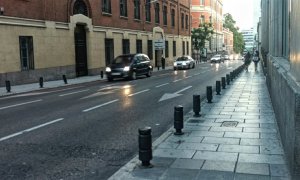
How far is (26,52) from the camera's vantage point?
2386 cm

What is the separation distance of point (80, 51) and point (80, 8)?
3.48m

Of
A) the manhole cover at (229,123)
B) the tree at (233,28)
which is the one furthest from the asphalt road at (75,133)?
the tree at (233,28)

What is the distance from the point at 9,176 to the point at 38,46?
20306mm

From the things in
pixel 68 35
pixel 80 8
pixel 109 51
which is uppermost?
pixel 80 8

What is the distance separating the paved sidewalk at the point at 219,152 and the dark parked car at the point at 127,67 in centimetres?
1515

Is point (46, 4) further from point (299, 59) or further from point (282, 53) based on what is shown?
point (299, 59)

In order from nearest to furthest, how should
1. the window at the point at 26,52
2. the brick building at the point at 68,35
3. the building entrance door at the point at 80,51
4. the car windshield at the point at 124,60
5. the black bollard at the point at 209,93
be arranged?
the black bollard at the point at 209,93
the brick building at the point at 68,35
the window at the point at 26,52
the car windshield at the point at 124,60
the building entrance door at the point at 80,51

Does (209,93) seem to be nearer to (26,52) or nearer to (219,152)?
(219,152)

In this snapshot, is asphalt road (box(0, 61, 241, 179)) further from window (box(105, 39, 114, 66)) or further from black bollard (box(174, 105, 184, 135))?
window (box(105, 39, 114, 66))

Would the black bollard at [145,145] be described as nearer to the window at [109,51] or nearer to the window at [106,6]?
the window at [109,51]

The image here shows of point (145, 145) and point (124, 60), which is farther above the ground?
point (124, 60)

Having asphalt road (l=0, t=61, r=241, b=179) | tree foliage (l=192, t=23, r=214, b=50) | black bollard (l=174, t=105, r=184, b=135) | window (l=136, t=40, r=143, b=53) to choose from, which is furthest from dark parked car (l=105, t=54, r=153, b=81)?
tree foliage (l=192, t=23, r=214, b=50)

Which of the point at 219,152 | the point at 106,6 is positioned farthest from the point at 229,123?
the point at 106,6

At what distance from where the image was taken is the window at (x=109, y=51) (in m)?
34.4
